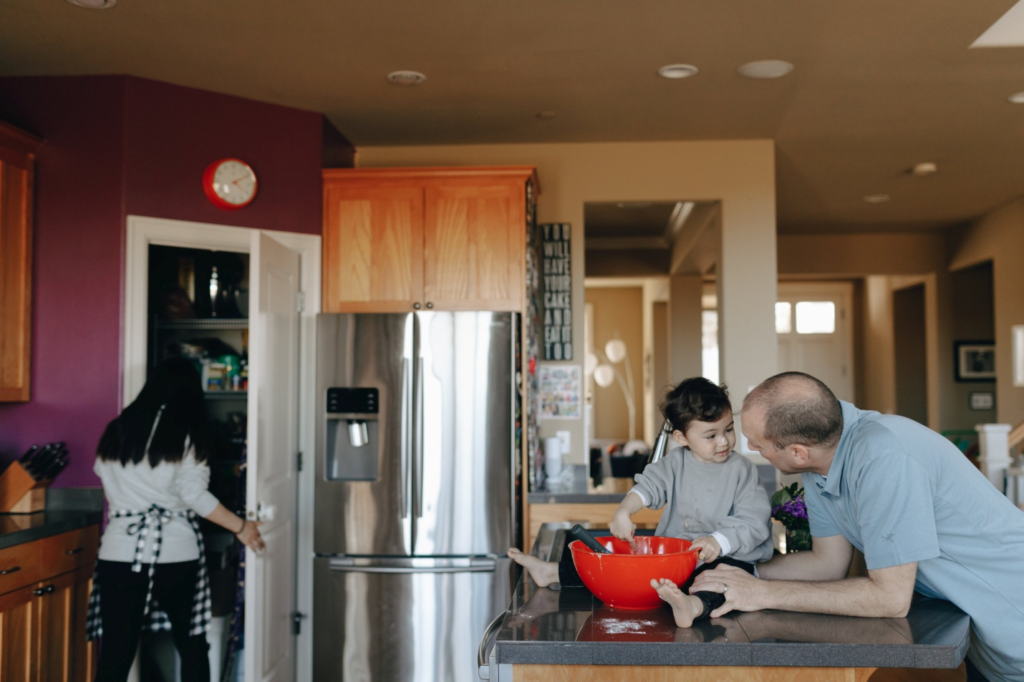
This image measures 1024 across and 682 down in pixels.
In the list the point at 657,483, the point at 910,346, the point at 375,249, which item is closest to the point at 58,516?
the point at 375,249

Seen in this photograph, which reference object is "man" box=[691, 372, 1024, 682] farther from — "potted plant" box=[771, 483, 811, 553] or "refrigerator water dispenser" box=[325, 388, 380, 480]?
"refrigerator water dispenser" box=[325, 388, 380, 480]

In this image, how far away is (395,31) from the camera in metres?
2.89

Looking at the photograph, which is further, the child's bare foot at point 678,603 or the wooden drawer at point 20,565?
the wooden drawer at point 20,565

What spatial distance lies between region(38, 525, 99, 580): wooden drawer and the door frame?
0.51 metres

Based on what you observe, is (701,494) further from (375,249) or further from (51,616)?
(51,616)

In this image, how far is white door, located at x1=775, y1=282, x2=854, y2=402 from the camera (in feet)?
32.0

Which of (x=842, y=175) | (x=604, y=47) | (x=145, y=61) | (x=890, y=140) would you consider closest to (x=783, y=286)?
(x=842, y=175)

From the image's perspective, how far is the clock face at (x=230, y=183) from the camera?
344 cm

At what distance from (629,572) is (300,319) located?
8.08ft

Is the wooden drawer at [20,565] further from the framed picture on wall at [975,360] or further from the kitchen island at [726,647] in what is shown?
the framed picture on wall at [975,360]

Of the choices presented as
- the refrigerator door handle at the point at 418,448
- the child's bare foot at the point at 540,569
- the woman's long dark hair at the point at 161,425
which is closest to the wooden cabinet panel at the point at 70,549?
the woman's long dark hair at the point at 161,425

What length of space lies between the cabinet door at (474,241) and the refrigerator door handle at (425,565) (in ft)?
3.55

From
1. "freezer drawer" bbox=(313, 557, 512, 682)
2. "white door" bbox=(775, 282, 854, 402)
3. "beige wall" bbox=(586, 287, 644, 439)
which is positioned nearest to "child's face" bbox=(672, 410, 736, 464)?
"freezer drawer" bbox=(313, 557, 512, 682)

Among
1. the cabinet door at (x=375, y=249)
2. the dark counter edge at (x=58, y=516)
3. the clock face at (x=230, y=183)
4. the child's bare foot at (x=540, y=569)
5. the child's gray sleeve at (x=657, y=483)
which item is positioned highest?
the clock face at (x=230, y=183)
